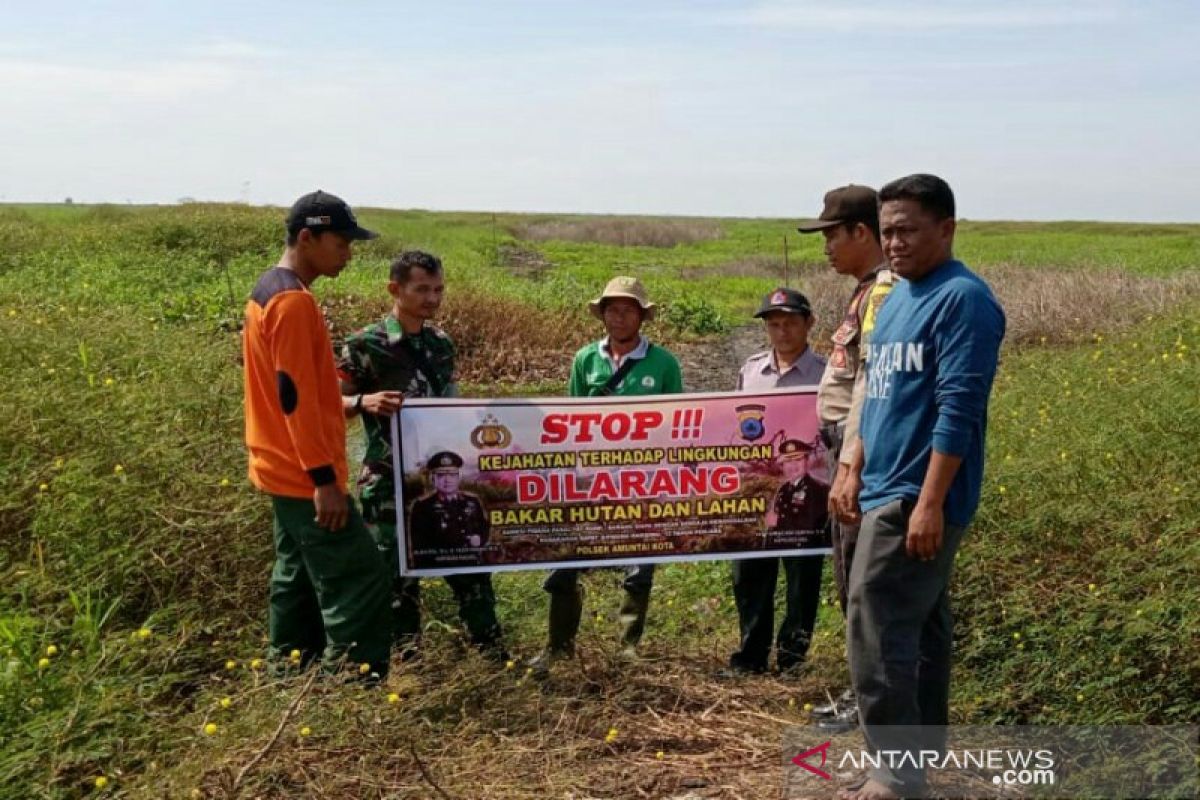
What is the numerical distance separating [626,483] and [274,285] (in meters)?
1.81

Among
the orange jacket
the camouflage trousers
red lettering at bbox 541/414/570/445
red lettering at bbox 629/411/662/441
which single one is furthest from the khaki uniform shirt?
the orange jacket

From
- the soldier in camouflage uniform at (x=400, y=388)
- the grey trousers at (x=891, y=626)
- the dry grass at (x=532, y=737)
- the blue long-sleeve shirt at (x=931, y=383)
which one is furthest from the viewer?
the soldier in camouflage uniform at (x=400, y=388)

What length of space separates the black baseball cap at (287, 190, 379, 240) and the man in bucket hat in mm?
1318

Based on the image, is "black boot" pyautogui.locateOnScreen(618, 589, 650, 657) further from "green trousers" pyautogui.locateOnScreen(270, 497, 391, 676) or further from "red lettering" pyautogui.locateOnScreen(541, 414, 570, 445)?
"green trousers" pyautogui.locateOnScreen(270, 497, 391, 676)

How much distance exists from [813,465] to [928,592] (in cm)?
154

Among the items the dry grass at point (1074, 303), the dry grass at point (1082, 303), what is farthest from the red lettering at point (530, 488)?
the dry grass at point (1082, 303)

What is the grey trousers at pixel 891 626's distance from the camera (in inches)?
125

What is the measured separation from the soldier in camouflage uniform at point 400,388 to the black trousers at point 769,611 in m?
1.10

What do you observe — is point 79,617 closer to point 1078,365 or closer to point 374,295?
point 1078,365

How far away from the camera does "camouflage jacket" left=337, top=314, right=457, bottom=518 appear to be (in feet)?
15.0

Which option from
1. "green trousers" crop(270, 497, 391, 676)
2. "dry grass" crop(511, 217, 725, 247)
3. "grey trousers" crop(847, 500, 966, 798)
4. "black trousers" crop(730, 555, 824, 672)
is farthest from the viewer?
"dry grass" crop(511, 217, 725, 247)

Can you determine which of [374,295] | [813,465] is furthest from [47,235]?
[813,465]

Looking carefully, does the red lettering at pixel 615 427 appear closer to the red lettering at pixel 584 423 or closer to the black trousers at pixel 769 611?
the red lettering at pixel 584 423

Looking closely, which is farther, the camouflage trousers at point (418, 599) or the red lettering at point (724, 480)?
the red lettering at point (724, 480)
